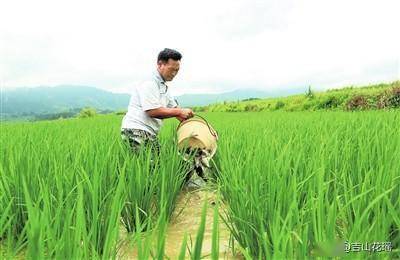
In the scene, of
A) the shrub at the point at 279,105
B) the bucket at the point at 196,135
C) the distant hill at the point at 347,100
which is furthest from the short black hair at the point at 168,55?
the shrub at the point at 279,105

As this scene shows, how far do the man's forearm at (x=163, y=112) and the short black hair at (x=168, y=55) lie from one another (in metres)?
0.40

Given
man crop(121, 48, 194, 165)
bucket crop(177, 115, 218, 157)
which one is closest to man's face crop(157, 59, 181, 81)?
man crop(121, 48, 194, 165)

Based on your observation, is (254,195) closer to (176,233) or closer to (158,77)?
(176,233)

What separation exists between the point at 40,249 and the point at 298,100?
14.8 m

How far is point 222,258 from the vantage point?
1.75 m

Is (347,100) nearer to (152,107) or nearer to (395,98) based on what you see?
(395,98)

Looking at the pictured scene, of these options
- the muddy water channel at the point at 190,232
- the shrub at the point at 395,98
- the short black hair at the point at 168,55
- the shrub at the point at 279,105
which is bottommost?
the muddy water channel at the point at 190,232

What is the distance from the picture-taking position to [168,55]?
3.28m

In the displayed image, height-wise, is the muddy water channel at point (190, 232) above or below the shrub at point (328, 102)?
below

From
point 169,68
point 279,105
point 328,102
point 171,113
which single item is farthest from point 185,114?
point 279,105

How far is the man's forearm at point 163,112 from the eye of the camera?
124 inches

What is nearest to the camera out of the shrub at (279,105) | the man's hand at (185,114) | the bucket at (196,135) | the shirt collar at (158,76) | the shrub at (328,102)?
the bucket at (196,135)

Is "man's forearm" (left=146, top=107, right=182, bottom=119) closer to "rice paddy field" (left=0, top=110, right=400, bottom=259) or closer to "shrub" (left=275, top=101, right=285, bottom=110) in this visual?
"rice paddy field" (left=0, top=110, right=400, bottom=259)

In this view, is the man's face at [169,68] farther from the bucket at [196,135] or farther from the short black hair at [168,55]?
the bucket at [196,135]
